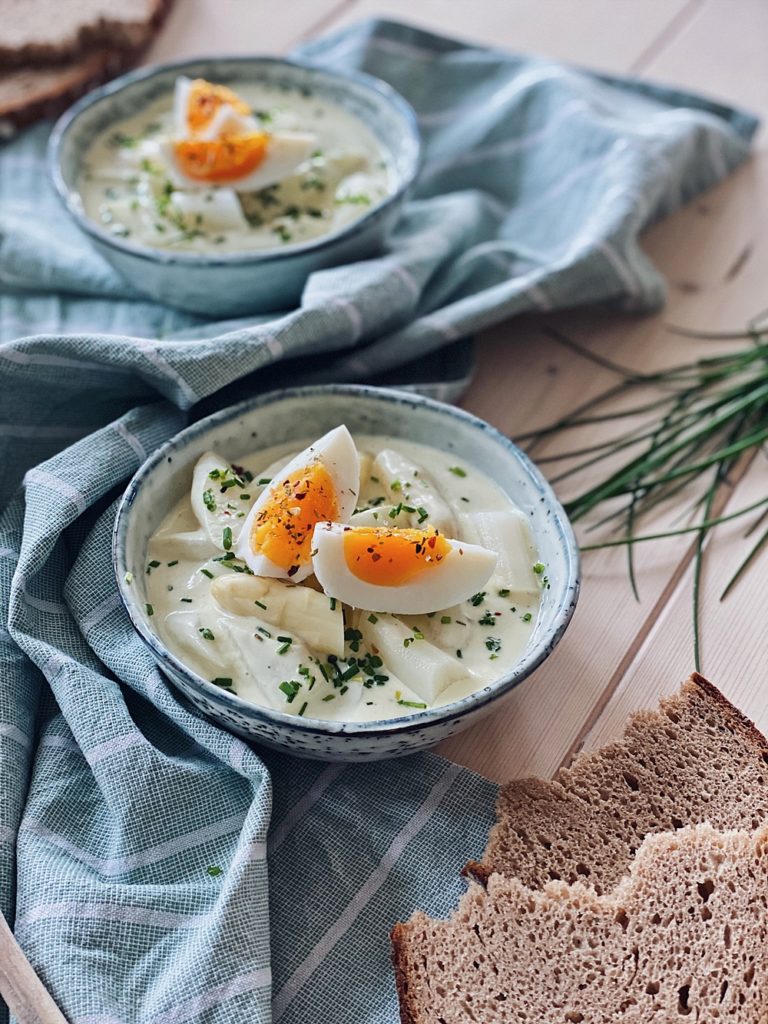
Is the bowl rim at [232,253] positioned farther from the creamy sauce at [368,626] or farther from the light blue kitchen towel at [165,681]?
the creamy sauce at [368,626]

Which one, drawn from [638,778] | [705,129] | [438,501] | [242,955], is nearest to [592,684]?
[638,778]

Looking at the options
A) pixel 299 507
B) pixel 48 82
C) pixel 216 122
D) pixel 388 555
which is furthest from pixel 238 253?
pixel 48 82

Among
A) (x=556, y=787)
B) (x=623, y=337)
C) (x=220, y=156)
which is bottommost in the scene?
(x=556, y=787)

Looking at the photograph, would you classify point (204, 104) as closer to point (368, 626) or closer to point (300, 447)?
point (300, 447)

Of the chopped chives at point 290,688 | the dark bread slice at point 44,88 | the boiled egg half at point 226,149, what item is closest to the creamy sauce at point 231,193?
the boiled egg half at point 226,149

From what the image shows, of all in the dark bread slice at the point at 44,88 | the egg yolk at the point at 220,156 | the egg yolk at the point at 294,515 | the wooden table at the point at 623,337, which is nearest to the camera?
the egg yolk at the point at 294,515
